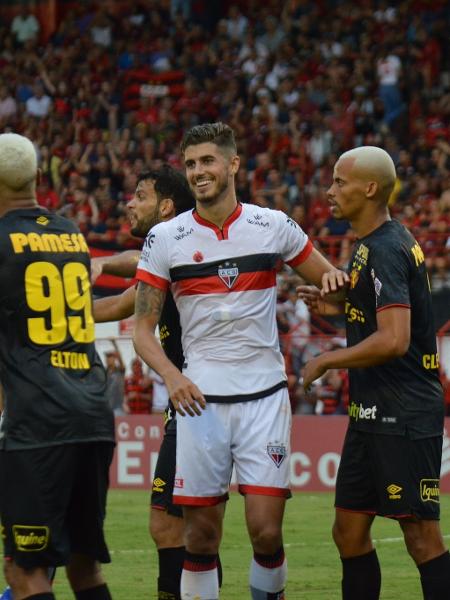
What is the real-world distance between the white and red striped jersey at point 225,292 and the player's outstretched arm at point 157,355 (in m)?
0.07

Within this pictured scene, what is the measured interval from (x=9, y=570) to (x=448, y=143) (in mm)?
16197

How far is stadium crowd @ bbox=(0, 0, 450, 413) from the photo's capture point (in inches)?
827

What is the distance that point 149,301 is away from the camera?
6602mm

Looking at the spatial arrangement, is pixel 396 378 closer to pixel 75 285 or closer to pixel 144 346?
pixel 144 346

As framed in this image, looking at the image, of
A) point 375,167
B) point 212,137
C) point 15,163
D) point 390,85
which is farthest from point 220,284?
point 390,85

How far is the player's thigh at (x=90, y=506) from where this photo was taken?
19.1 ft

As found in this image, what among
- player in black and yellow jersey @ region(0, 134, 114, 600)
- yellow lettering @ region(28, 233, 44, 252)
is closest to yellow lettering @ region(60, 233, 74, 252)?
player in black and yellow jersey @ region(0, 134, 114, 600)

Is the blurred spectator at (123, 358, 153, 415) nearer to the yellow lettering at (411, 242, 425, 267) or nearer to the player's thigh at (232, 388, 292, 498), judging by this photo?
the player's thigh at (232, 388, 292, 498)

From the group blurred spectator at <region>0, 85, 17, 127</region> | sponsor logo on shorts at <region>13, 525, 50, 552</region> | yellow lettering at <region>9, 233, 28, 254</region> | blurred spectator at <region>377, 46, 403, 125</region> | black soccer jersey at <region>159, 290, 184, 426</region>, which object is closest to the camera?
sponsor logo on shorts at <region>13, 525, 50, 552</region>

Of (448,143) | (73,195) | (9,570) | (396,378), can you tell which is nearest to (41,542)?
(9,570)

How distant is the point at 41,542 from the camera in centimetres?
559

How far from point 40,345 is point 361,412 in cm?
176

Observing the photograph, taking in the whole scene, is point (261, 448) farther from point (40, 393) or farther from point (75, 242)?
point (75, 242)

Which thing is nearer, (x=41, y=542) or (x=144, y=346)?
(x=41, y=542)
